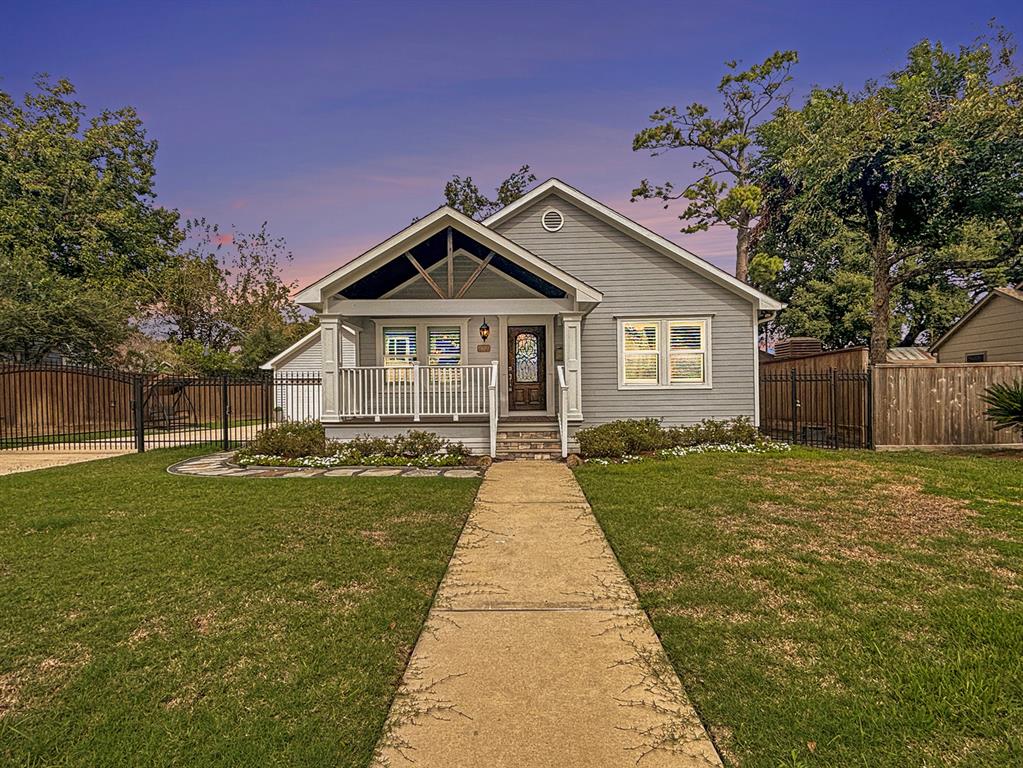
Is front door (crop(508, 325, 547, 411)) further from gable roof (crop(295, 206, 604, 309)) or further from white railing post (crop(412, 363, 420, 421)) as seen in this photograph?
white railing post (crop(412, 363, 420, 421))

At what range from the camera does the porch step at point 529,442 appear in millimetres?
10344

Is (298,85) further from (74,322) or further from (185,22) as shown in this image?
(74,322)

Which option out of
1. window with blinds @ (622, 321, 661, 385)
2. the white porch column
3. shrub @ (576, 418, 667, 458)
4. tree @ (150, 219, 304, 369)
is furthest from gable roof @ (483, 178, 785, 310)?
tree @ (150, 219, 304, 369)

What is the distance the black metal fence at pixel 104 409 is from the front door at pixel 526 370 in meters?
6.01

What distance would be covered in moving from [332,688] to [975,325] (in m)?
19.7

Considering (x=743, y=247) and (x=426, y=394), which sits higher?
(x=743, y=247)

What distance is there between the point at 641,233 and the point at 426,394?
6.42 meters

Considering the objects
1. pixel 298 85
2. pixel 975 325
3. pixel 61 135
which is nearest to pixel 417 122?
pixel 298 85

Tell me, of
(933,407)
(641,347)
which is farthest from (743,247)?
(933,407)

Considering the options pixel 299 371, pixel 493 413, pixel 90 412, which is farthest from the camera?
pixel 299 371

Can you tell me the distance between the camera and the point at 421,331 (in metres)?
12.7

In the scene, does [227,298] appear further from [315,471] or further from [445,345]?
[315,471]

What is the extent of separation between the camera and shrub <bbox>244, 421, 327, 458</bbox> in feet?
32.6

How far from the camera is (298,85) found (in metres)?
14.4
